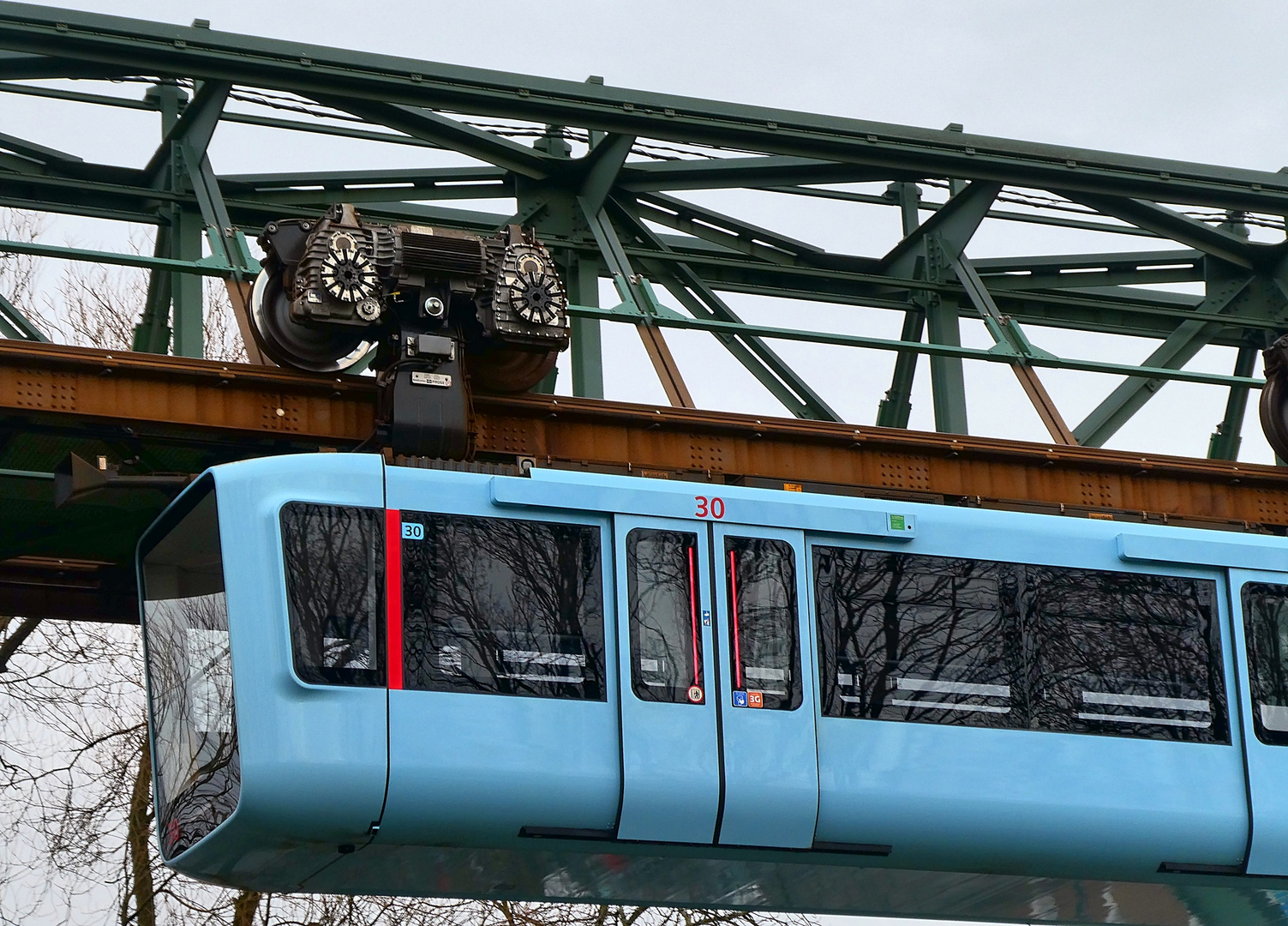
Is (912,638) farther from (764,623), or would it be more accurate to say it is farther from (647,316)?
(647,316)

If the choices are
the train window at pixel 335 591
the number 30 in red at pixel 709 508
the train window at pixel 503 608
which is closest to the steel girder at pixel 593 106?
the number 30 in red at pixel 709 508

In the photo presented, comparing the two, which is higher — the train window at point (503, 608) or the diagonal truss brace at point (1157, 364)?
the diagonal truss brace at point (1157, 364)

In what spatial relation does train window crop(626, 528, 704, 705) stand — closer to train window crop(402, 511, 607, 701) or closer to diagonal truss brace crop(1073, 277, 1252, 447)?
train window crop(402, 511, 607, 701)

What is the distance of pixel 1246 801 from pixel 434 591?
5.26 meters

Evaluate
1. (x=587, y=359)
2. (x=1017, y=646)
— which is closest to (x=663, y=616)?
(x=1017, y=646)

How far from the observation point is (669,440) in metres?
14.3

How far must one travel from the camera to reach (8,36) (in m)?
14.8

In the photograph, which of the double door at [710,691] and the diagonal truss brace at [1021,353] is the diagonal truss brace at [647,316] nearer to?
the diagonal truss brace at [1021,353]

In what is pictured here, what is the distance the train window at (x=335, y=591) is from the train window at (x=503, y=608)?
175 millimetres

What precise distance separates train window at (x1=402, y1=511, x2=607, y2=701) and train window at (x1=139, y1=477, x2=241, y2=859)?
1.06 metres

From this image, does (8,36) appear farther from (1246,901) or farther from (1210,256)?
(1210,256)

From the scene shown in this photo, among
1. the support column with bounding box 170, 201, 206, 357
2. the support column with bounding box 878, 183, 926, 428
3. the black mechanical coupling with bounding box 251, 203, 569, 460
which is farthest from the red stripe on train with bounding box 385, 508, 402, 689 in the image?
the support column with bounding box 878, 183, 926, 428

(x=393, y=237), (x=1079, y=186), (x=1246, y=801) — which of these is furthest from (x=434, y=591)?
(x=1079, y=186)

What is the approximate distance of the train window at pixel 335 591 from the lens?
9.97m
